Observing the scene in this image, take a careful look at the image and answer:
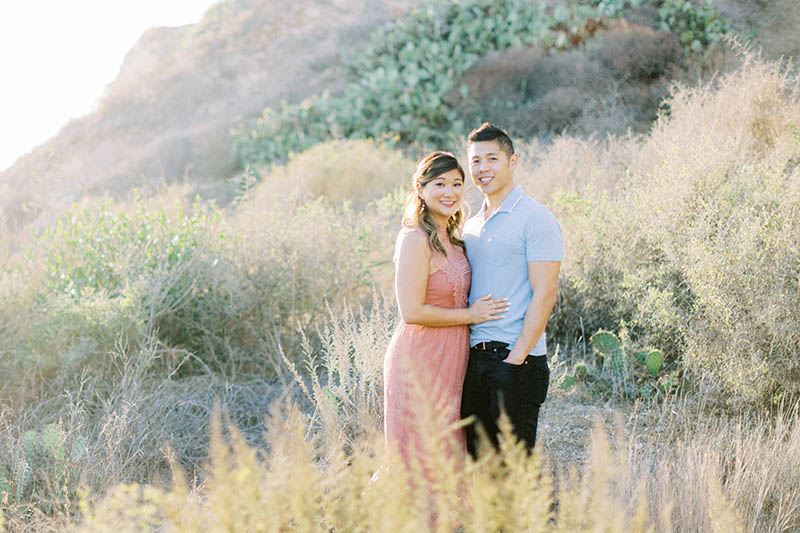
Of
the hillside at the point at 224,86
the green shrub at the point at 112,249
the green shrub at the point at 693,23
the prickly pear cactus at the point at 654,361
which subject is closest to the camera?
the prickly pear cactus at the point at 654,361

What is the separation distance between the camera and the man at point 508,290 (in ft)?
9.39

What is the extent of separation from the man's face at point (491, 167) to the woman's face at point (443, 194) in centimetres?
11

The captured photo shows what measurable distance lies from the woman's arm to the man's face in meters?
0.43

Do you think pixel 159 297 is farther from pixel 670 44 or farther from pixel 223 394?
pixel 670 44

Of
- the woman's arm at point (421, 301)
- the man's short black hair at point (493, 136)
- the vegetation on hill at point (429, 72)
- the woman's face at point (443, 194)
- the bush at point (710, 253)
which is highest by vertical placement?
the vegetation on hill at point (429, 72)

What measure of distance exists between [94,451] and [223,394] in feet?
4.66

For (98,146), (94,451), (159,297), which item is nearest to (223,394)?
(159,297)

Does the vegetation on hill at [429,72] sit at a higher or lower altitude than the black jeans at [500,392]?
higher

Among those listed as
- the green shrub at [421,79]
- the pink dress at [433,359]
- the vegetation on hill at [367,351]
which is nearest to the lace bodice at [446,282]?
the pink dress at [433,359]

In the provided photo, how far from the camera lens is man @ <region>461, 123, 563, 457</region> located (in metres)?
2.86

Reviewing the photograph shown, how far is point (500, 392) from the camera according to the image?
9.32ft

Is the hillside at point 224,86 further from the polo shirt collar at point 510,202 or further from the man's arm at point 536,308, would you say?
the man's arm at point 536,308

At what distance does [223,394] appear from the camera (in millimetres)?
5234

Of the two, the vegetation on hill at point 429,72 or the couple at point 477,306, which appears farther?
the vegetation on hill at point 429,72
